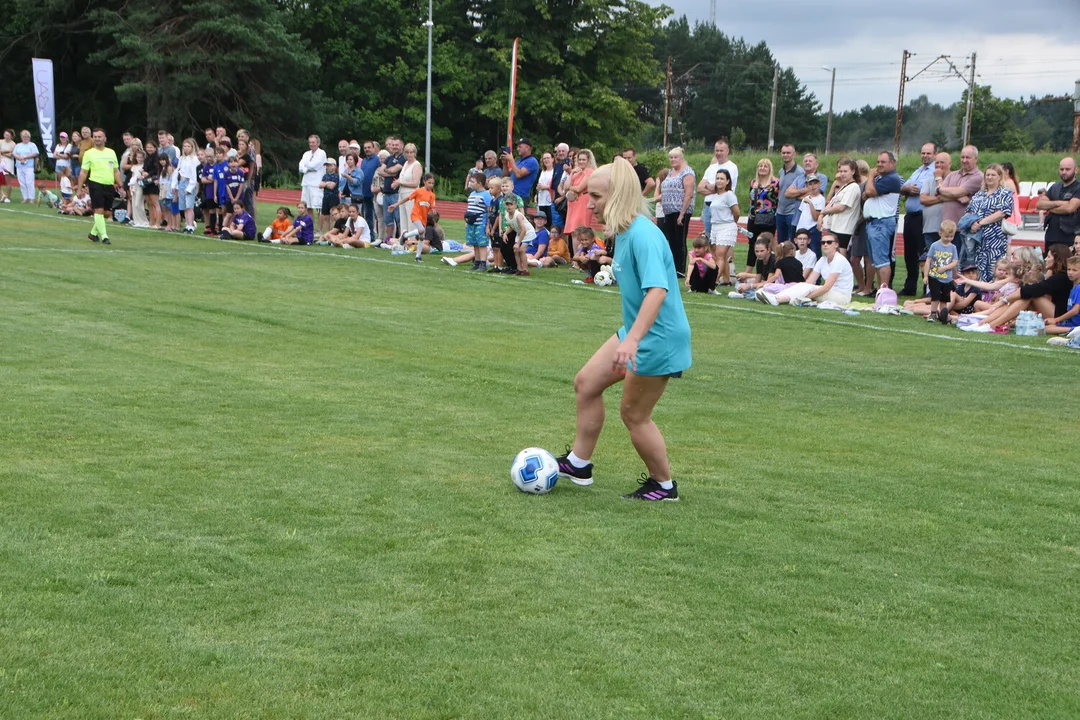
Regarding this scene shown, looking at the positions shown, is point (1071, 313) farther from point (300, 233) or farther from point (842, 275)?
point (300, 233)

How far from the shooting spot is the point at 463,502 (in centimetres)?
630

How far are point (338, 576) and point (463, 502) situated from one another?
4.38ft

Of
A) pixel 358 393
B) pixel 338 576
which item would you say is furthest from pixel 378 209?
pixel 338 576

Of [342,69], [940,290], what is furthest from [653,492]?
[342,69]

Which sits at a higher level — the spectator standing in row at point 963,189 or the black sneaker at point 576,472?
the spectator standing in row at point 963,189

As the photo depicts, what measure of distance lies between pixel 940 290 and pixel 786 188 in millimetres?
3659

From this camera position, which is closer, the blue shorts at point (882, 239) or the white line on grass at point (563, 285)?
the white line on grass at point (563, 285)

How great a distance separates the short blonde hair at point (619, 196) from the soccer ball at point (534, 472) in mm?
1338

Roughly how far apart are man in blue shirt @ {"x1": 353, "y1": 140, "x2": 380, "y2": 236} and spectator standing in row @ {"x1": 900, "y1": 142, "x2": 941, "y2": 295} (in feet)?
35.6

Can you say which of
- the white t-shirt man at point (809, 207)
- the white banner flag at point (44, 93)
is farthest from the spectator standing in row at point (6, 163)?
the white t-shirt man at point (809, 207)

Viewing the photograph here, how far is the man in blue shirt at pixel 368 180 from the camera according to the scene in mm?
23834

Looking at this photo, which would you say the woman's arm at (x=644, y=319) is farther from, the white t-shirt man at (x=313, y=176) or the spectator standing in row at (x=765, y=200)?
the white t-shirt man at (x=313, y=176)

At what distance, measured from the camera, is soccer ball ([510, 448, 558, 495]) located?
21.4 ft

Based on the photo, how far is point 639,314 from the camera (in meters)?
5.96
